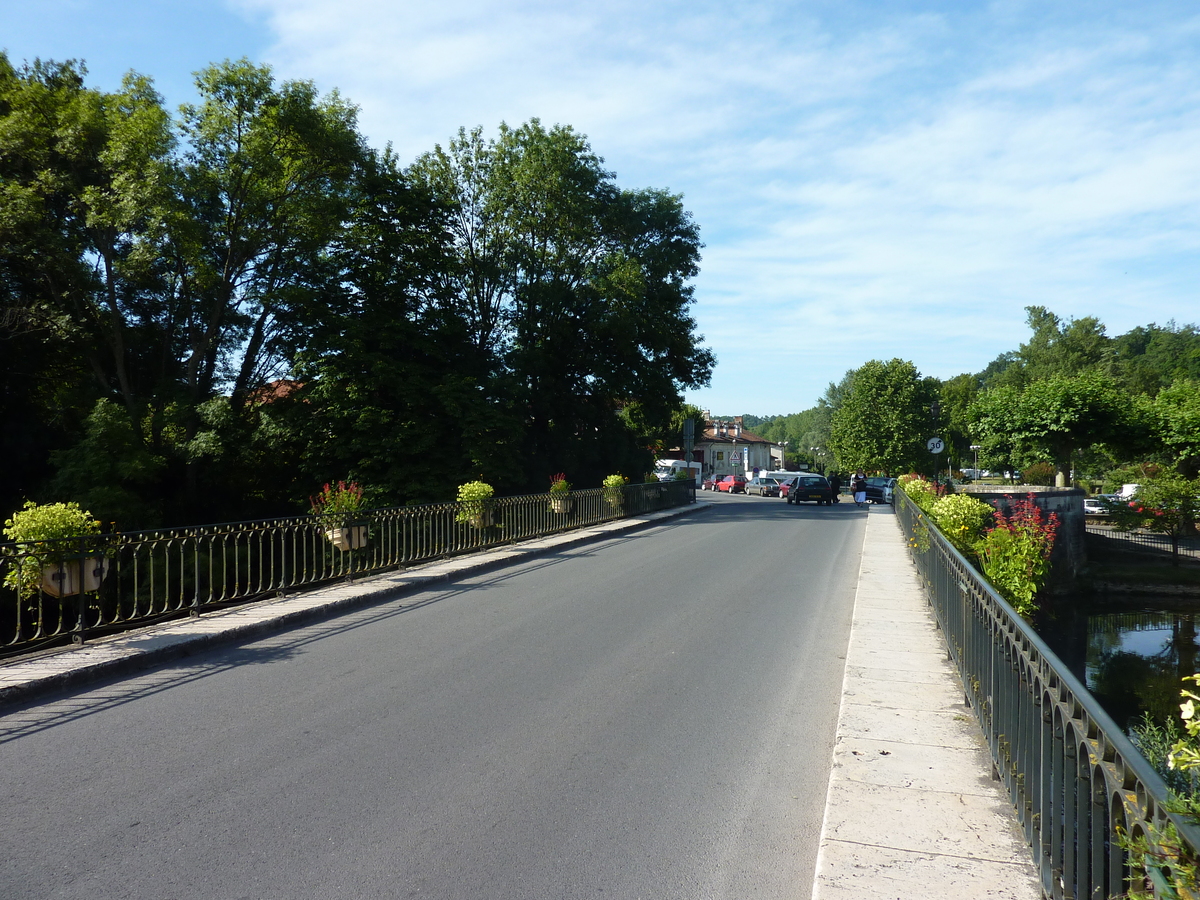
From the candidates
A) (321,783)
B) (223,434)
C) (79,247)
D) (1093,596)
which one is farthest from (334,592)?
(1093,596)

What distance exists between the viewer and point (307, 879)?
3.33m

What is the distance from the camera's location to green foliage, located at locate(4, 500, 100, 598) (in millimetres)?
7168

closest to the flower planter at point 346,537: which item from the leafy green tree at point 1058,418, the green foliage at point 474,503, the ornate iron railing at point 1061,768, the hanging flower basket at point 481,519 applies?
the green foliage at point 474,503

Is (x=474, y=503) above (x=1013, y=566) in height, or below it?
above

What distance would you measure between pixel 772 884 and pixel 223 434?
23.6 m

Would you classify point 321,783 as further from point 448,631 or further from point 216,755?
point 448,631

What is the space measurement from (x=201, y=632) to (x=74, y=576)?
125 centimetres

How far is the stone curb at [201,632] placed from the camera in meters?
6.26

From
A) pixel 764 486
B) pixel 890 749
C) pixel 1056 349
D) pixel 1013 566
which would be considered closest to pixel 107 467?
pixel 1013 566

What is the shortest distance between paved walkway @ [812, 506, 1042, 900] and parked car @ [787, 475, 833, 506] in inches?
1228

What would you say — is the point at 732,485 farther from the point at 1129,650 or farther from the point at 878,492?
the point at 1129,650

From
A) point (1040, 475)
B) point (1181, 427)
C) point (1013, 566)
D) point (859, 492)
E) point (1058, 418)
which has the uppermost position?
point (1058, 418)

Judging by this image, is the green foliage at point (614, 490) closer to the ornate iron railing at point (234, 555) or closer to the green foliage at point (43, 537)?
the ornate iron railing at point (234, 555)

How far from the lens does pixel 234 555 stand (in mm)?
9438
